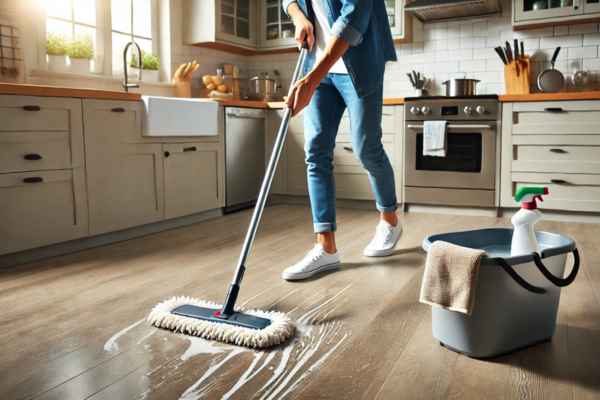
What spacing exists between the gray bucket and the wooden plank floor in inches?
1.4

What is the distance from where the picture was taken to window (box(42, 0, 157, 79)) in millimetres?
3490

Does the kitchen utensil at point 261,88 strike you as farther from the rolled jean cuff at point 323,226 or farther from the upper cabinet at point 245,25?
the rolled jean cuff at point 323,226

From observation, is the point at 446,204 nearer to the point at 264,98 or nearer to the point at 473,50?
the point at 473,50

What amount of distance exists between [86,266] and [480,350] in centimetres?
168

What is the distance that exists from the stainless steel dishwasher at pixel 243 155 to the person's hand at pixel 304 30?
175 cm

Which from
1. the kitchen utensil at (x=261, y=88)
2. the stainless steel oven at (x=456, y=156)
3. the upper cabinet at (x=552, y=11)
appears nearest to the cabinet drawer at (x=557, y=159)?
the stainless steel oven at (x=456, y=156)

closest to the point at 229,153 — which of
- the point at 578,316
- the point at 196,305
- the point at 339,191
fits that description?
the point at 339,191

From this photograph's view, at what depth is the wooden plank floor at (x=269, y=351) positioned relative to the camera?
1.22 m

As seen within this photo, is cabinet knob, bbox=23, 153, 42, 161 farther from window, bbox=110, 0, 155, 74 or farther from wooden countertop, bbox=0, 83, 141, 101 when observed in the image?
window, bbox=110, 0, 155, 74

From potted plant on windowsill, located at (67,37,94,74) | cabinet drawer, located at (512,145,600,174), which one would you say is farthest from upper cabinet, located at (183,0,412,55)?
cabinet drawer, located at (512,145,600,174)

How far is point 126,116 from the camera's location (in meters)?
2.94

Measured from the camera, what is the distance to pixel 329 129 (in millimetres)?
2156

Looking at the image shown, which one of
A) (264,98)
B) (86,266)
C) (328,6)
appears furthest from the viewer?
(264,98)

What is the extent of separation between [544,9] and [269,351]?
3.29m
